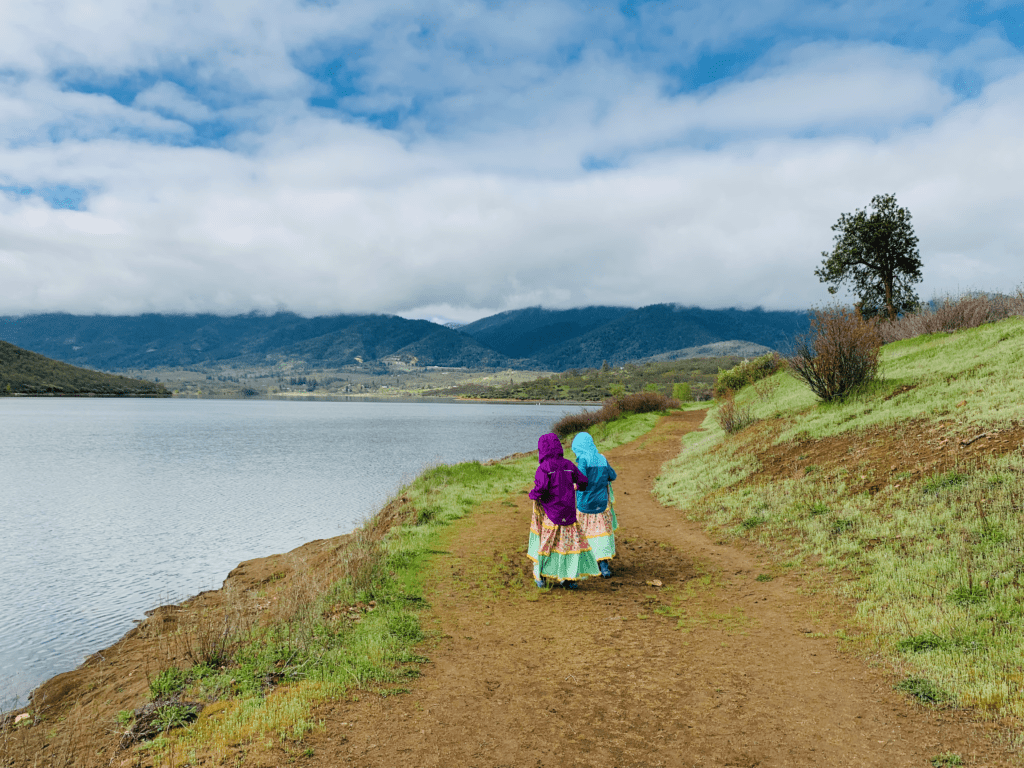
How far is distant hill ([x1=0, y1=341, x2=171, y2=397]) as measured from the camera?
156 metres

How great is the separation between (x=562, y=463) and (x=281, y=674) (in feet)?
14.9

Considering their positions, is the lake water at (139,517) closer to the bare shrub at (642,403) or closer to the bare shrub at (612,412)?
the bare shrub at (612,412)

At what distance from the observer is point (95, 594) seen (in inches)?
538

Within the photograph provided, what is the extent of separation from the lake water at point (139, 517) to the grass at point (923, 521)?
11671 millimetres

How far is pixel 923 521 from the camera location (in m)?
8.34

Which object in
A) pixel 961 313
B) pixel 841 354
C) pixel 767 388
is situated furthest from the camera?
pixel 767 388

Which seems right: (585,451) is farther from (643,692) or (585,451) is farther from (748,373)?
(748,373)

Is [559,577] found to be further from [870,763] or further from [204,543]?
[204,543]

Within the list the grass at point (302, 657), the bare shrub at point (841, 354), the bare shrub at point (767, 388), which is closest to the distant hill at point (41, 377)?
the bare shrub at point (767, 388)

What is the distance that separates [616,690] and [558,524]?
331 cm

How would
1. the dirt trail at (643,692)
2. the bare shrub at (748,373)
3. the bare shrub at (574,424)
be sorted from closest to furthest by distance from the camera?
the dirt trail at (643,692) → the bare shrub at (574,424) → the bare shrub at (748,373)

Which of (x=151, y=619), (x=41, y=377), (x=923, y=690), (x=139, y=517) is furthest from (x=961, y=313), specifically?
(x=41, y=377)

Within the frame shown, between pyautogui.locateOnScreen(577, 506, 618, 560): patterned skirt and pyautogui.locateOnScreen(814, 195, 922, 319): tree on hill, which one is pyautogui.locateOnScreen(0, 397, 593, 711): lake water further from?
pyautogui.locateOnScreen(814, 195, 922, 319): tree on hill

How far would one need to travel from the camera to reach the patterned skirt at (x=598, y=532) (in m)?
9.17
